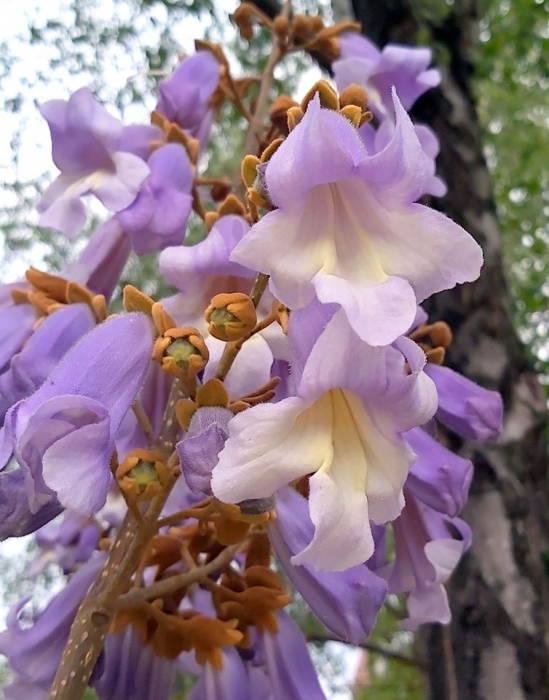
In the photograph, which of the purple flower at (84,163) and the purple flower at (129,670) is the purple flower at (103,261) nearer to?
the purple flower at (84,163)

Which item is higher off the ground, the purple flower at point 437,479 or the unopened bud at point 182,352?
the unopened bud at point 182,352

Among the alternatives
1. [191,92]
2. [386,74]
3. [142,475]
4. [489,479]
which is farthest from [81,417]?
[489,479]

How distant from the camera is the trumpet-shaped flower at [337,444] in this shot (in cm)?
47

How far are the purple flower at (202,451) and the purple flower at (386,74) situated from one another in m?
0.55

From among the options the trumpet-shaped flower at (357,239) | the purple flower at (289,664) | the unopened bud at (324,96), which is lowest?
the purple flower at (289,664)

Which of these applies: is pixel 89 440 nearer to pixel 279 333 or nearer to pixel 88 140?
pixel 279 333

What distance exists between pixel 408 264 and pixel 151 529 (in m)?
0.27

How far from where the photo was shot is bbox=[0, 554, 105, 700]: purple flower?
762 millimetres

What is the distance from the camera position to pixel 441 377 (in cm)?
80

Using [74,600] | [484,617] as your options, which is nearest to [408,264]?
[74,600]

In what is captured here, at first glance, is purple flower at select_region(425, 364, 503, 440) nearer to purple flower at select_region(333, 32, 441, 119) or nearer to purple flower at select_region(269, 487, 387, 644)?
purple flower at select_region(269, 487, 387, 644)

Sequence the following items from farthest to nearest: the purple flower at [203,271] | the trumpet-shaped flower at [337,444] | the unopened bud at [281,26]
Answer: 1. the unopened bud at [281,26]
2. the purple flower at [203,271]
3. the trumpet-shaped flower at [337,444]

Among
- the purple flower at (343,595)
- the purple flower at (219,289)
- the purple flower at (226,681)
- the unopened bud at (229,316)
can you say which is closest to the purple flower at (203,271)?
the purple flower at (219,289)

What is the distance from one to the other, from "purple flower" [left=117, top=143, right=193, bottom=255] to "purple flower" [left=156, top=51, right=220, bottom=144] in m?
0.12
